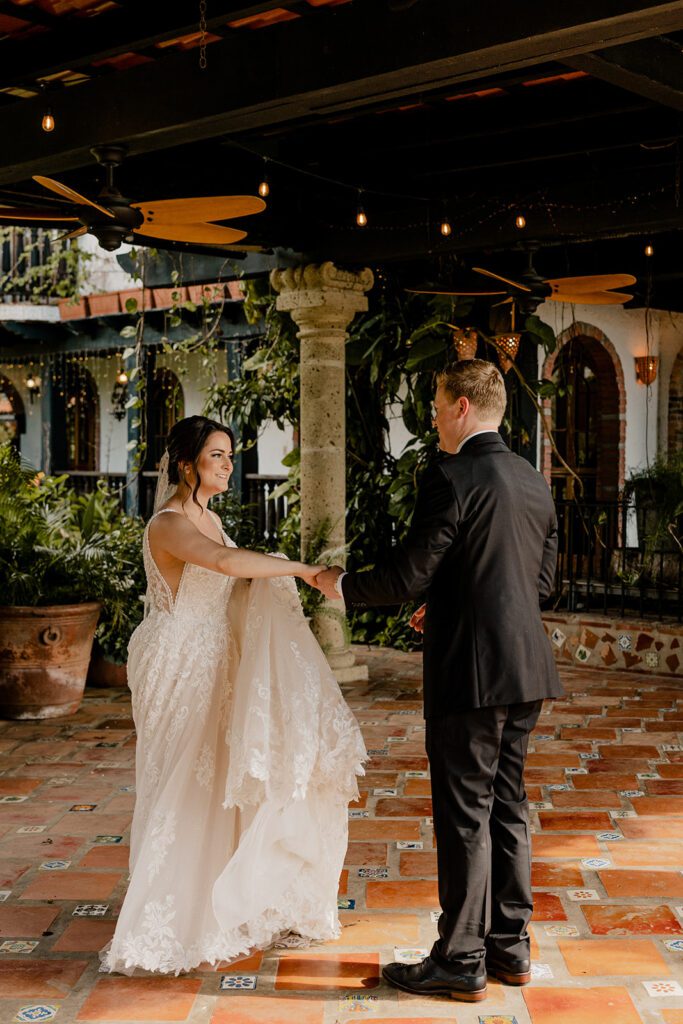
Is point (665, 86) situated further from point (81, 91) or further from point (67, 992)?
point (67, 992)

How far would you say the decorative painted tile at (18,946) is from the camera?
3.62m

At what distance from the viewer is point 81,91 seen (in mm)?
5039

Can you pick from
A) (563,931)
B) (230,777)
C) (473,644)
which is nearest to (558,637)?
(563,931)

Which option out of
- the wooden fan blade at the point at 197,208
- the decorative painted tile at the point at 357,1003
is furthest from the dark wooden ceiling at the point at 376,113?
the decorative painted tile at the point at 357,1003

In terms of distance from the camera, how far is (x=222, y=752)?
143 inches

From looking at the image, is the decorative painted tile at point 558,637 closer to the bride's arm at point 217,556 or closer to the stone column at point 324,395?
the stone column at point 324,395

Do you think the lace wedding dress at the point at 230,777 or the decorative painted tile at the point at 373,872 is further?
the decorative painted tile at the point at 373,872

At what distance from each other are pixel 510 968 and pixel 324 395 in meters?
5.24

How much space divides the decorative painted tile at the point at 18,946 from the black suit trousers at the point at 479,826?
1300 mm

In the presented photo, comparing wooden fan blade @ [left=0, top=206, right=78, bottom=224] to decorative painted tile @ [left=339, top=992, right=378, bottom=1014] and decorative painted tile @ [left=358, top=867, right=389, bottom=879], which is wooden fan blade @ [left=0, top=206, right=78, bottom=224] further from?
decorative painted tile @ [left=339, top=992, right=378, bottom=1014]

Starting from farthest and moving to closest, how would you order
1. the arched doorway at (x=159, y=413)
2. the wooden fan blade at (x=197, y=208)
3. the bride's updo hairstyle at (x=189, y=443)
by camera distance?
the arched doorway at (x=159, y=413), the wooden fan blade at (x=197, y=208), the bride's updo hairstyle at (x=189, y=443)

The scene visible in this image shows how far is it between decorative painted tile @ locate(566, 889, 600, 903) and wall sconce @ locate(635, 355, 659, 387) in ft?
27.7

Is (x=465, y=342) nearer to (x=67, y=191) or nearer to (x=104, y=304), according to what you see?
(x=67, y=191)

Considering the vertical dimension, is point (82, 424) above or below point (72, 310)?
below
